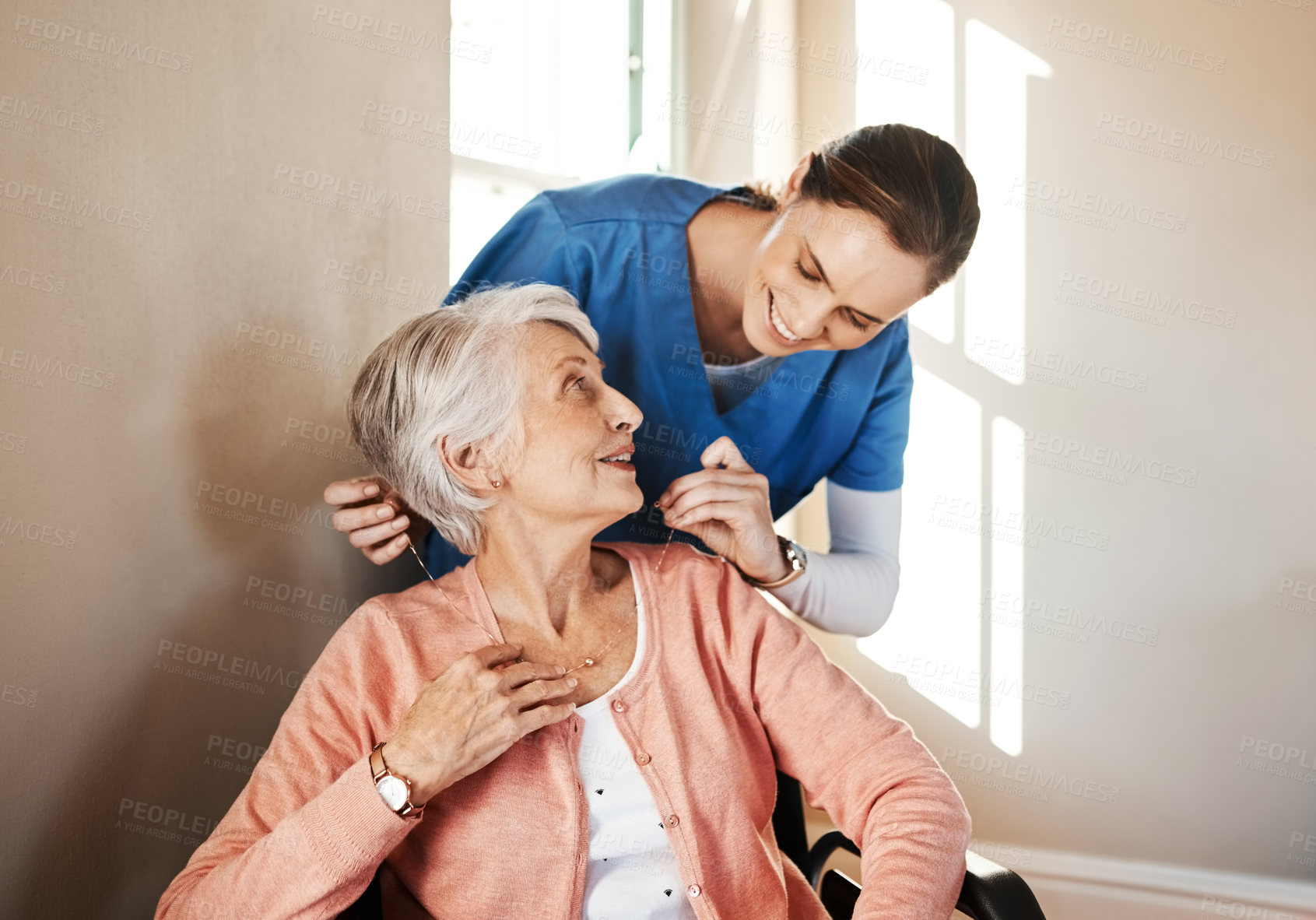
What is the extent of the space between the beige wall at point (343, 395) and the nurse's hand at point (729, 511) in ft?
1.90

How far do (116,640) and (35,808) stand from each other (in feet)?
0.79

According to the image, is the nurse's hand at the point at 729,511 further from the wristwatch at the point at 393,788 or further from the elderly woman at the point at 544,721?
the wristwatch at the point at 393,788

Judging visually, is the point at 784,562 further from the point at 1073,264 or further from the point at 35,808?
the point at 35,808

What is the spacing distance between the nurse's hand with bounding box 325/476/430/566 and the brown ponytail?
0.89 metres

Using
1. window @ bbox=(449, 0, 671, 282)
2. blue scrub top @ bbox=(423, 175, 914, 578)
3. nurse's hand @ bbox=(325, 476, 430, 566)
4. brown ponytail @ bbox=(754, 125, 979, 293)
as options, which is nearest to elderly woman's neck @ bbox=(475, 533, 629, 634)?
nurse's hand @ bbox=(325, 476, 430, 566)

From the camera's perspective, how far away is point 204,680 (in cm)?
152

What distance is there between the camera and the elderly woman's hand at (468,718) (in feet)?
3.76

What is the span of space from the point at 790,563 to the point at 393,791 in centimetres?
83

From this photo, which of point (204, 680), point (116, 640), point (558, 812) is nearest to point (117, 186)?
point (116, 640)

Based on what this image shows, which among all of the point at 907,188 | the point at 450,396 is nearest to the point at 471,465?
the point at 450,396

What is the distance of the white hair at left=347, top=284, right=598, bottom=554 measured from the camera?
1.40 metres

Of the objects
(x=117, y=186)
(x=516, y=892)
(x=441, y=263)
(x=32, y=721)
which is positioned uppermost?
(x=117, y=186)

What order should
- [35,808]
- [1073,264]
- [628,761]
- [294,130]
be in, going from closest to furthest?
[35,808]
[628,761]
[294,130]
[1073,264]

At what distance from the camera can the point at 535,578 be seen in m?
1.46
